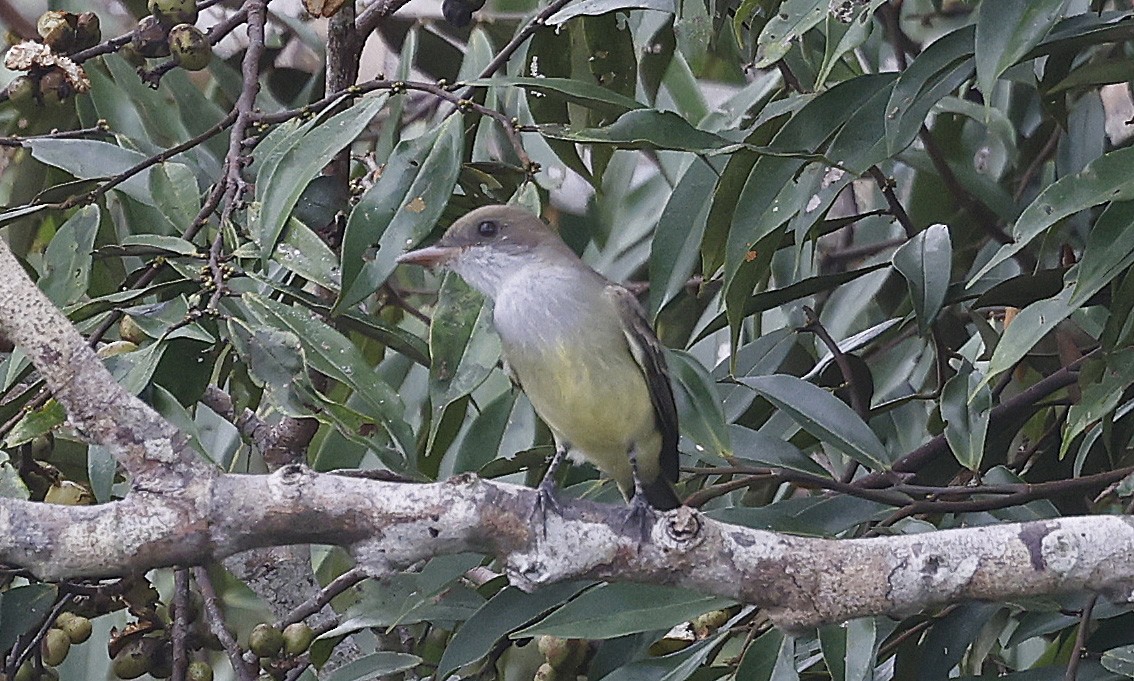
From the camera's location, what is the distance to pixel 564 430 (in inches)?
110

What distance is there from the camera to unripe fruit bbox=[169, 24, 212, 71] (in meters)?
2.58

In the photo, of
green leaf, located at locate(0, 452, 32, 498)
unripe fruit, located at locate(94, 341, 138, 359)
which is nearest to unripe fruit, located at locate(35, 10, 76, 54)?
unripe fruit, located at locate(94, 341, 138, 359)

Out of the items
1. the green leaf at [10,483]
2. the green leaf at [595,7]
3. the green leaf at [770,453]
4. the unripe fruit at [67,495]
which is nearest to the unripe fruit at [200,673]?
the unripe fruit at [67,495]

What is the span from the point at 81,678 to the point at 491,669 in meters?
1.30

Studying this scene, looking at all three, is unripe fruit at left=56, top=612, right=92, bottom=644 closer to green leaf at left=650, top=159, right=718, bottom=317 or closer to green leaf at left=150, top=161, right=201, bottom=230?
green leaf at left=150, top=161, right=201, bottom=230

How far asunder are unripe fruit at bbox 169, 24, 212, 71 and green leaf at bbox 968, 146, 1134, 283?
4.37 ft

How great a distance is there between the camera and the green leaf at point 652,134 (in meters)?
2.32

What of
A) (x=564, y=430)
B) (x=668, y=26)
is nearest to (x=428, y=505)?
(x=564, y=430)

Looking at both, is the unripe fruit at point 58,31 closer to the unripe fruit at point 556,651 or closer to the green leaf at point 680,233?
the green leaf at point 680,233

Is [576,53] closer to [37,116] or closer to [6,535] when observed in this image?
[37,116]

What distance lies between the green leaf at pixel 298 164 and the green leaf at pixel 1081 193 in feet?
3.28

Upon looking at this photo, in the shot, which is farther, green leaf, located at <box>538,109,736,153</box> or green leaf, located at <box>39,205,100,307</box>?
green leaf, located at <box>39,205,100,307</box>

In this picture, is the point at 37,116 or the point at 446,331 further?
the point at 37,116

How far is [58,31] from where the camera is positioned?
2.69 meters
